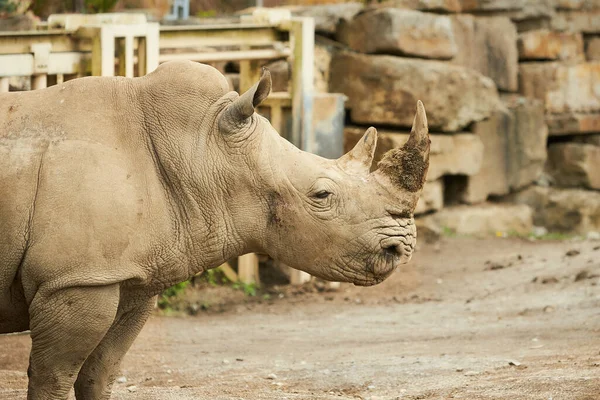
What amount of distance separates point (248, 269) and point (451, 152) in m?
3.41

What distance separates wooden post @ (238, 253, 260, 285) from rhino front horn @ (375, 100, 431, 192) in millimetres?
5551

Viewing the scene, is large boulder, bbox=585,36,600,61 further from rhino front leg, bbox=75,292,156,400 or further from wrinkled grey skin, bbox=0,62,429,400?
rhino front leg, bbox=75,292,156,400

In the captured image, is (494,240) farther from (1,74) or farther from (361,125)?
(1,74)

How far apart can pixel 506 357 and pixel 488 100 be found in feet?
20.5

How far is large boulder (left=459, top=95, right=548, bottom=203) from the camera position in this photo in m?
13.1

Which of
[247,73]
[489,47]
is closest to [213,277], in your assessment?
[247,73]

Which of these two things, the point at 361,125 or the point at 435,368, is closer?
the point at 435,368

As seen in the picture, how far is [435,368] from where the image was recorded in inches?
263

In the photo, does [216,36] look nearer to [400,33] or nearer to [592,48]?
[400,33]

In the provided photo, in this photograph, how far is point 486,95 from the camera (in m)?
12.7

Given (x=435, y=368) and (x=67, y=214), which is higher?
(x=67, y=214)

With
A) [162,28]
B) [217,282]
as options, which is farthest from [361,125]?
[162,28]

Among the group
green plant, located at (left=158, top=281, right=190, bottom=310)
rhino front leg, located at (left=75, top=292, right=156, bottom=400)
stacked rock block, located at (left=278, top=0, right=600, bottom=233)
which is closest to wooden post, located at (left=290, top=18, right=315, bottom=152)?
green plant, located at (left=158, top=281, right=190, bottom=310)

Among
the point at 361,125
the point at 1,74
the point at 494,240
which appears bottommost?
the point at 494,240
